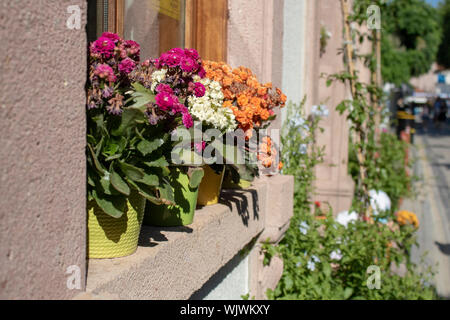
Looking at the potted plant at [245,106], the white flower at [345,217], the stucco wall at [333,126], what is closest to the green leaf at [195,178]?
the potted plant at [245,106]

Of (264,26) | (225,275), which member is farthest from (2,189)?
(264,26)

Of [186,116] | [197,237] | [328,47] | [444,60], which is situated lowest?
[197,237]

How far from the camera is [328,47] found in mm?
6004

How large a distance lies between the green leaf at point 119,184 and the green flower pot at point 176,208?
50cm

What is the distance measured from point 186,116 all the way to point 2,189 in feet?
2.50

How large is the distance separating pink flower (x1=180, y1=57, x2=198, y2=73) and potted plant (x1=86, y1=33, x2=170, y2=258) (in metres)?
0.22

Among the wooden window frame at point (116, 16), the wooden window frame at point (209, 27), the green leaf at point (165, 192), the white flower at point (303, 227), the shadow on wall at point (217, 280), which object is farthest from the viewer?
the white flower at point (303, 227)

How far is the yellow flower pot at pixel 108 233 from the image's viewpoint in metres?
1.56

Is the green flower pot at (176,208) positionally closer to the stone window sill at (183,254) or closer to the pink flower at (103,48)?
the stone window sill at (183,254)

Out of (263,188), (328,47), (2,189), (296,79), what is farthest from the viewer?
(328,47)

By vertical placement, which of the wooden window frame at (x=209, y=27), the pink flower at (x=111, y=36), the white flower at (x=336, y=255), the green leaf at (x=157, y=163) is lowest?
the white flower at (x=336, y=255)

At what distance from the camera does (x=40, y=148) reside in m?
1.12

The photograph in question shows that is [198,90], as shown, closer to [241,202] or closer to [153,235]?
[153,235]

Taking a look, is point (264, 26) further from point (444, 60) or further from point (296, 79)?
point (444, 60)
